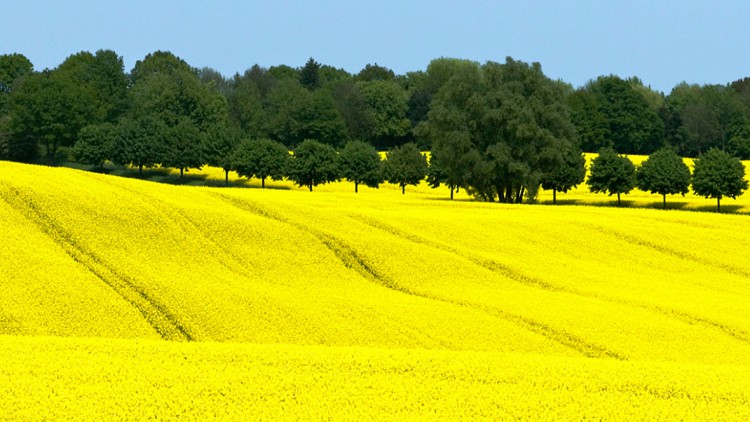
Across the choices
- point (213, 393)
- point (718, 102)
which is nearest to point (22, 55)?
point (718, 102)

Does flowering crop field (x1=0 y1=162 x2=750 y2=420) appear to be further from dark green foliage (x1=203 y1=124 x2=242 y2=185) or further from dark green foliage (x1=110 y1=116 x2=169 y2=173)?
dark green foliage (x1=110 y1=116 x2=169 y2=173)

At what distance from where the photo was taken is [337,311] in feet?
102

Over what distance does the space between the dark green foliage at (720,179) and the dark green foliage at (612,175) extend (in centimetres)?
674

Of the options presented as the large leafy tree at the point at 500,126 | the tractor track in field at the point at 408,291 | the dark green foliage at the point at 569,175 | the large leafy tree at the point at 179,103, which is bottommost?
the tractor track in field at the point at 408,291

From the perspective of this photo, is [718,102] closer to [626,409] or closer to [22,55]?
[22,55]

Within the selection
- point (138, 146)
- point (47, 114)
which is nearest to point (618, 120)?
point (138, 146)

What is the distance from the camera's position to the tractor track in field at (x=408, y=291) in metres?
28.9

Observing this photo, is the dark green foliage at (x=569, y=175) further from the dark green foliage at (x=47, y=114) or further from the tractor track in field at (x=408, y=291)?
the dark green foliage at (x=47, y=114)

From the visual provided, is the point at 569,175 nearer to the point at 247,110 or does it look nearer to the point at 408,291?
the point at 408,291

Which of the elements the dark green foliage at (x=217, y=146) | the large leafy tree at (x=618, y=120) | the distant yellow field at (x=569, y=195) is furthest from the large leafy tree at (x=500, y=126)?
the large leafy tree at (x=618, y=120)

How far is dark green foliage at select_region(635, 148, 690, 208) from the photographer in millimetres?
102562

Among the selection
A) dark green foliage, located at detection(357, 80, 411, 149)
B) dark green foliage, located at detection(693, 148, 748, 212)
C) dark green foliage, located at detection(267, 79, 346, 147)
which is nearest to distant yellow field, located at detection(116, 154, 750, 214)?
dark green foliage, located at detection(693, 148, 748, 212)

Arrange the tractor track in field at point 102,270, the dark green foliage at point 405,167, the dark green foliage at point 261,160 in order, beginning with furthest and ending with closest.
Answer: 1. the dark green foliage at point 261,160
2. the dark green foliage at point 405,167
3. the tractor track in field at point 102,270

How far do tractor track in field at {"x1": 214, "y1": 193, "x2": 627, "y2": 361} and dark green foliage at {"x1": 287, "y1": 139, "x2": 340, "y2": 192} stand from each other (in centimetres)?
6211
